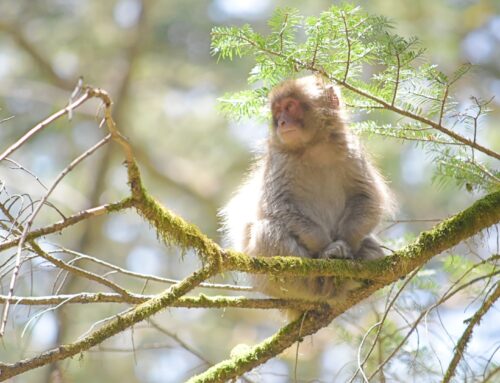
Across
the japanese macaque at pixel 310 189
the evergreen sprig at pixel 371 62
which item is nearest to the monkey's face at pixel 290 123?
the japanese macaque at pixel 310 189

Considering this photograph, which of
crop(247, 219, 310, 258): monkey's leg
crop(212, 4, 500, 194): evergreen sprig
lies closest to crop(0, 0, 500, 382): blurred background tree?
crop(247, 219, 310, 258): monkey's leg

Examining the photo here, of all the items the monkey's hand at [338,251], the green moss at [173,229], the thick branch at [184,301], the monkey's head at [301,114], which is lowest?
the green moss at [173,229]

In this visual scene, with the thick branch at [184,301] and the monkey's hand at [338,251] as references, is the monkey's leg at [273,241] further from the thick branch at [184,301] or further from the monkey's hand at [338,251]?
the thick branch at [184,301]

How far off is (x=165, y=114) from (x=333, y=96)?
36.7 feet

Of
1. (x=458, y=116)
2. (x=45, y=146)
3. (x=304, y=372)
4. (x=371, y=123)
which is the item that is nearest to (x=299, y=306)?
(x=371, y=123)

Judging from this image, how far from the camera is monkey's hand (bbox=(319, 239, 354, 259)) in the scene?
15.9 ft

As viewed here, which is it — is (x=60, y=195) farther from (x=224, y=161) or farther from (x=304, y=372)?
(x=304, y=372)

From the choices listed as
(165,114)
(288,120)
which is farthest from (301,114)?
(165,114)

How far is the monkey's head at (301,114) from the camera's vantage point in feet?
17.7

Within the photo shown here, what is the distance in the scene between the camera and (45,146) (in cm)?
1454

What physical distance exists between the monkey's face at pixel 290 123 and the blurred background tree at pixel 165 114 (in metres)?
5.45

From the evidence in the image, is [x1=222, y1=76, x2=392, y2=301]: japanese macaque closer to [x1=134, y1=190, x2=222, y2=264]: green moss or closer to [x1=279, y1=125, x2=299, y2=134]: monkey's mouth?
[x1=279, y1=125, x2=299, y2=134]: monkey's mouth

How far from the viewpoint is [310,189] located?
17.7 feet

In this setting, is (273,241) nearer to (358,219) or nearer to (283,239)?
(283,239)
